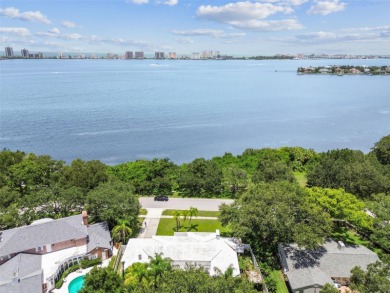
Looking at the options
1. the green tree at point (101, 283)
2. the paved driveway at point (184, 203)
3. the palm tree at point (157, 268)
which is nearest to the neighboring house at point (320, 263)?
the palm tree at point (157, 268)

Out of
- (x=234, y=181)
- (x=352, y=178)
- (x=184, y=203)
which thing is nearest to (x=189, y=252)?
(x=184, y=203)

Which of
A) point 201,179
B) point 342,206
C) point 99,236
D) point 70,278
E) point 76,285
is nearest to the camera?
point 76,285

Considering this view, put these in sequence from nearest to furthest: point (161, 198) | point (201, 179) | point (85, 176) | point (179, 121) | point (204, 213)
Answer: point (85, 176), point (204, 213), point (161, 198), point (201, 179), point (179, 121)

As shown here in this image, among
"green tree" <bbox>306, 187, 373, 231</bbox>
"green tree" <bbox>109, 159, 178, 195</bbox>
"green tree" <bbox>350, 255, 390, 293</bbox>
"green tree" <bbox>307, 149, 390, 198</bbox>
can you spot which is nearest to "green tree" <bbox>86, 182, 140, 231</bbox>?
"green tree" <bbox>109, 159, 178, 195</bbox>

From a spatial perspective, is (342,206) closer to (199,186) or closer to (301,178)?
(199,186)

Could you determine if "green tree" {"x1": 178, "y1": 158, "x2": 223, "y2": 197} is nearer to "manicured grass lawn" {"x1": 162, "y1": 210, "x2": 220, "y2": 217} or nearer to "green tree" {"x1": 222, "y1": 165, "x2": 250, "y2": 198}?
→ "green tree" {"x1": 222, "y1": 165, "x2": 250, "y2": 198}

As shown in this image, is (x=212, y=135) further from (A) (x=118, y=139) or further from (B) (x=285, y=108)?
(B) (x=285, y=108)

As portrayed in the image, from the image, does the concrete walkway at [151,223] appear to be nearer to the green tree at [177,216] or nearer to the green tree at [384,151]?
the green tree at [177,216]
